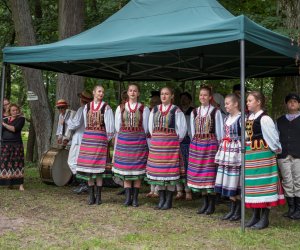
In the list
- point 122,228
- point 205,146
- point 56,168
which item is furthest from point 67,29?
point 122,228

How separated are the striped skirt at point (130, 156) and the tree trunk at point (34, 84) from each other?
4.01 meters

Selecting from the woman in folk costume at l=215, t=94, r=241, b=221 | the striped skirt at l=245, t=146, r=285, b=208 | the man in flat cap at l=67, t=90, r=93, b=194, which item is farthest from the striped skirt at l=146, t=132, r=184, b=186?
the man in flat cap at l=67, t=90, r=93, b=194

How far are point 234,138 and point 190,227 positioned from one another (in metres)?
1.15

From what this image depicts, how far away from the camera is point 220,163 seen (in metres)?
6.09

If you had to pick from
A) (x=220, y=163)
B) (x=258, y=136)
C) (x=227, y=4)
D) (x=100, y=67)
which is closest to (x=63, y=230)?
(x=220, y=163)

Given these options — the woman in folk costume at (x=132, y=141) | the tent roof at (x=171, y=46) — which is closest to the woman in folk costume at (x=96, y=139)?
the woman in folk costume at (x=132, y=141)

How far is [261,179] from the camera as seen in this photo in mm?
5641

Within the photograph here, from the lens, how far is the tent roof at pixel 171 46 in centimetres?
574

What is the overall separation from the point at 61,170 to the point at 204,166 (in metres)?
3.38

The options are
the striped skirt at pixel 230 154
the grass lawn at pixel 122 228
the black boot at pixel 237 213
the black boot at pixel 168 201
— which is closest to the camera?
the grass lawn at pixel 122 228

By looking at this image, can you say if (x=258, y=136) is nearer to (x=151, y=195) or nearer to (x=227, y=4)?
(x=151, y=195)

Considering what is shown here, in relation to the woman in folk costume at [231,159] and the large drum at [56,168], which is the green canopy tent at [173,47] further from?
the large drum at [56,168]

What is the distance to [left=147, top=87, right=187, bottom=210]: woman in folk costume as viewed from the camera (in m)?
6.67

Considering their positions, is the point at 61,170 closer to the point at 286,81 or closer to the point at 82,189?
the point at 82,189
